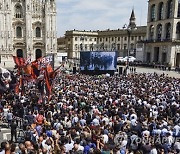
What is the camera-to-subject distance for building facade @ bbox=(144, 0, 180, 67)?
59.4m

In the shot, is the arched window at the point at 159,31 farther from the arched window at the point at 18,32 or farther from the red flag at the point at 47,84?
the red flag at the point at 47,84

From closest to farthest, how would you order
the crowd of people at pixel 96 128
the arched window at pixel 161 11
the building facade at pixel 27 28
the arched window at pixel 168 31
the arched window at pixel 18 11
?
the crowd of people at pixel 96 128, the arched window at pixel 168 31, the arched window at pixel 161 11, the building facade at pixel 27 28, the arched window at pixel 18 11

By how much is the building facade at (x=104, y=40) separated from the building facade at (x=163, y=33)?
2771 cm

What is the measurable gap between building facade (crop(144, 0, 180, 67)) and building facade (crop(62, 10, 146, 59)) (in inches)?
1091

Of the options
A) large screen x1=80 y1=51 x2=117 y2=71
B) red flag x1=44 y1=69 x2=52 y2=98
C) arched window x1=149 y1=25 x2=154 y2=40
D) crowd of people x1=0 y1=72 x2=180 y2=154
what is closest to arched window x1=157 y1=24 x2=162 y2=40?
arched window x1=149 y1=25 x2=154 y2=40

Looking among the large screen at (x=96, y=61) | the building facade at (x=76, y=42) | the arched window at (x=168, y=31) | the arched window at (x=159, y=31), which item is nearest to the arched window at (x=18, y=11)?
the arched window at (x=159, y=31)

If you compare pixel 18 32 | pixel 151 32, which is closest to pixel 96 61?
pixel 18 32

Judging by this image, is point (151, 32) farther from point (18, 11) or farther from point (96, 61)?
point (96, 61)

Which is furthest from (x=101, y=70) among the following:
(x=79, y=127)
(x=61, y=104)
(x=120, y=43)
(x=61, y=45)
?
(x=61, y=45)

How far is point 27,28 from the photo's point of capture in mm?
66688

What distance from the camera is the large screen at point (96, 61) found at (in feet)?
120

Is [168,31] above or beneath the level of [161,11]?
beneath

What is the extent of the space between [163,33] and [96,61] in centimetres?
3280

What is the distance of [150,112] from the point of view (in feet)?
47.7
